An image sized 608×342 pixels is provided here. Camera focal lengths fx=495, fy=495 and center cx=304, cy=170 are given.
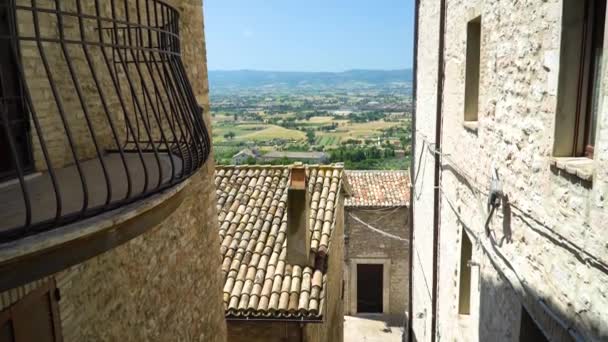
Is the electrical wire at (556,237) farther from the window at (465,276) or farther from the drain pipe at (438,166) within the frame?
the drain pipe at (438,166)

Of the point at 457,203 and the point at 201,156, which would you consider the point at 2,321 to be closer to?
the point at 201,156

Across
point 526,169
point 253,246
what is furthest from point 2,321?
point 253,246

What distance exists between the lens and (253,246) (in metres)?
8.99

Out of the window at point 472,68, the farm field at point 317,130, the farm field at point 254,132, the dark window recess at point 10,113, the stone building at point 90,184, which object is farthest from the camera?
the farm field at point 254,132

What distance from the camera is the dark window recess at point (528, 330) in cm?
421

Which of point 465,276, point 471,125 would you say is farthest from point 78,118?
point 465,276

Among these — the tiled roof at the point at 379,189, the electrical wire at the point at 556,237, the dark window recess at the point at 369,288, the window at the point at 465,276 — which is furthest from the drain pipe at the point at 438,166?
the dark window recess at the point at 369,288

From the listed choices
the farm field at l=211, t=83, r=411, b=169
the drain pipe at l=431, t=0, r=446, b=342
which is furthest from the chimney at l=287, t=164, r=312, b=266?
the farm field at l=211, t=83, r=411, b=169

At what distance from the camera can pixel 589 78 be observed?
346 centimetres

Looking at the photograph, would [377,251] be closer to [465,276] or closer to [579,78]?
[465,276]

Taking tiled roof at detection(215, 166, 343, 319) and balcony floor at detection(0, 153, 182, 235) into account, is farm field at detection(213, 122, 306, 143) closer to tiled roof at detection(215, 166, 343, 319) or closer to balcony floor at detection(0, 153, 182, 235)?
tiled roof at detection(215, 166, 343, 319)

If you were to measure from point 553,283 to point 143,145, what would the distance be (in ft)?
12.3

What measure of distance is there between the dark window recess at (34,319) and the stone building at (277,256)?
4.91 meters

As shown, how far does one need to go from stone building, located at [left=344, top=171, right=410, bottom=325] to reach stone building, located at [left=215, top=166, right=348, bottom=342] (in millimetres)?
6537
